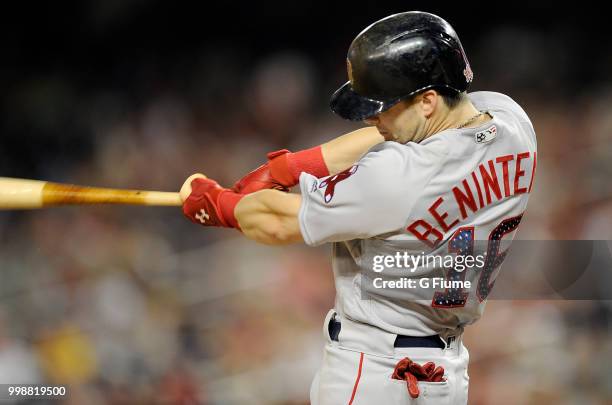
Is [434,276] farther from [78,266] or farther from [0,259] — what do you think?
[0,259]

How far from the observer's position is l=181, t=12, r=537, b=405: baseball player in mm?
1521

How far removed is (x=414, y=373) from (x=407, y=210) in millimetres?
402

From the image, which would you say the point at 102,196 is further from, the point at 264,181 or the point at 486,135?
the point at 486,135

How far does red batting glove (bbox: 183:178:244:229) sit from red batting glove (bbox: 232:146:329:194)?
0.29ft

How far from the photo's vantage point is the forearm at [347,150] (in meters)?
1.88

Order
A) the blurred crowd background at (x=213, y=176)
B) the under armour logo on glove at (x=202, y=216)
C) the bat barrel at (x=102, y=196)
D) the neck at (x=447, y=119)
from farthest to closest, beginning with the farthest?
the blurred crowd background at (x=213, y=176), the bat barrel at (x=102, y=196), the under armour logo on glove at (x=202, y=216), the neck at (x=447, y=119)

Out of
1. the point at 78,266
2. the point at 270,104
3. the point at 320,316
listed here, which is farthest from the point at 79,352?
the point at 270,104

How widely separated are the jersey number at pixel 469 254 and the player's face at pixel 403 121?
234 millimetres

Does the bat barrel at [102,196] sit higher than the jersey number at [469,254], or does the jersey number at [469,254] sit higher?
the bat barrel at [102,196]

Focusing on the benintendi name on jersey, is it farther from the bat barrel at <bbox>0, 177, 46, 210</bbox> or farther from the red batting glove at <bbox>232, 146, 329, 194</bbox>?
the bat barrel at <bbox>0, 177, 46, 210</bbox>

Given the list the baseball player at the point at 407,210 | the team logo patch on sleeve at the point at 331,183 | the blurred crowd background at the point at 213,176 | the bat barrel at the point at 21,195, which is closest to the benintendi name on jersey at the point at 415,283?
the baseball player at the point at 407,210

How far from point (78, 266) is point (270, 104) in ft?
4.39

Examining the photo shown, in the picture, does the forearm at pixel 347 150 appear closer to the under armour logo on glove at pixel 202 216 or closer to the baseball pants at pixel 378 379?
the under armour logo on glove at pixel 202 216

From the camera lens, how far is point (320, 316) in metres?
3.56
